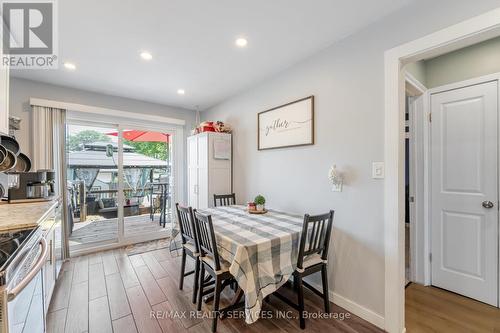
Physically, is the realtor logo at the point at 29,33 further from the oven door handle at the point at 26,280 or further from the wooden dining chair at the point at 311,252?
the wooden dining chair at the point at 311,252

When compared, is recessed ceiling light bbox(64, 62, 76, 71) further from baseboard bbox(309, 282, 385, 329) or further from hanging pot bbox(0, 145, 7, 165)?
baseboard bbox(309, 282, 385, 329)

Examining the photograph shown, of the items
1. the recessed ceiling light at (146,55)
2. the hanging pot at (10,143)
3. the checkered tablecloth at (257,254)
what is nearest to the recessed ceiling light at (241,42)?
the recessed ceiling light at (146,55)

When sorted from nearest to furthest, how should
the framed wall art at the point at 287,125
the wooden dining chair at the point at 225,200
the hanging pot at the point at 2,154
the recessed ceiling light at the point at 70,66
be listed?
the hanging pot at the point at 2,154 → the framed wall art at the point at 287,125 → the recessed ceiling light at the point at 70,66 → the wooden dining chair at the point at 225,200

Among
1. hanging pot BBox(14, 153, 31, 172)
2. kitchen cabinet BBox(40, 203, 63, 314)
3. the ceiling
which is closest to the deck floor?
kitchen cabinet BBox(40, 203, 63, 314)

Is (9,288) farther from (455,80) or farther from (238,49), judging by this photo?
(455,80)

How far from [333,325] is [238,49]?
107 inches

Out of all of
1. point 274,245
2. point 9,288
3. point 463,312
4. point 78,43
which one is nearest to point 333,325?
point 274,245

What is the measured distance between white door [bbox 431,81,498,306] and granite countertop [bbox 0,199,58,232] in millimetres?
3669

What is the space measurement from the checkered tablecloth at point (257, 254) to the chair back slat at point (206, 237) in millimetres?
71

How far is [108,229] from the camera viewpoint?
3777 millimetres

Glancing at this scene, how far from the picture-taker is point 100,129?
3.66 metres

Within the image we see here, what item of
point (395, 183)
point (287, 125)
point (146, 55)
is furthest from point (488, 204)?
point (146, 55)

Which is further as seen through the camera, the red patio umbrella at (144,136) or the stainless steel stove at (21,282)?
the red patio umbrella at (144,136)

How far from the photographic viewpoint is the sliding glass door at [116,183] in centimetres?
347
